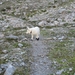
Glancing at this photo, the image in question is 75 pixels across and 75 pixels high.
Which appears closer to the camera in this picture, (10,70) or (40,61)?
(10,70)

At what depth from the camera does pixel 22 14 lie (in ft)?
113

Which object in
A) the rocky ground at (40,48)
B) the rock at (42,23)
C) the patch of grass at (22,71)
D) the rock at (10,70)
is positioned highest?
the rock at (10,70)

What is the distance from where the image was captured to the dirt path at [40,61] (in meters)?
12.5

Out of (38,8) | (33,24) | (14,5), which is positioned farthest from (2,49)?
(14,5)

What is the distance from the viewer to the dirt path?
40.9 feet

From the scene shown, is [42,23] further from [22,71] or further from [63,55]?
[22,71]

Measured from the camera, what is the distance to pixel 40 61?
13.9 metres

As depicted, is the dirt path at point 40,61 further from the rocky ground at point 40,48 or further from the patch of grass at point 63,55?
the patch of grass at point 63,55

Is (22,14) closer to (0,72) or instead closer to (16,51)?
(16,51)

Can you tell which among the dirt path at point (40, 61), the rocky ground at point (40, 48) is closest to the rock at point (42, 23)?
the rocky ground at point (40, 48)

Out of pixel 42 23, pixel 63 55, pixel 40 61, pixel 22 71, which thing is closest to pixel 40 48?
pixel 63 55

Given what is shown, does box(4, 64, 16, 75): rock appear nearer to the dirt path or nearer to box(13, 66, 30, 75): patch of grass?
box(13, 66, 30, 75): patch of grass

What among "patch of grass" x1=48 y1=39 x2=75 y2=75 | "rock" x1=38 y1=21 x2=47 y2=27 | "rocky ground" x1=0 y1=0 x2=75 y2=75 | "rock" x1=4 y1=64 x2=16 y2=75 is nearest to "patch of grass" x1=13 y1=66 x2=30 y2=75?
"rocky ground" x1=0 y1=0 x2=75 y2=75

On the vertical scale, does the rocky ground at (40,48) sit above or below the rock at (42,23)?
above
